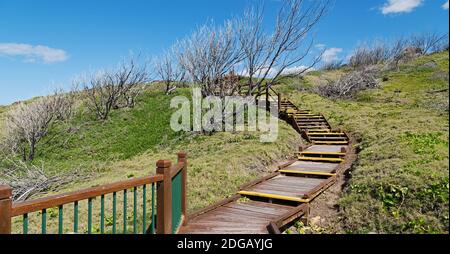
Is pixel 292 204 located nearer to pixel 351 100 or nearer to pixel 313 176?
pixel 313 176

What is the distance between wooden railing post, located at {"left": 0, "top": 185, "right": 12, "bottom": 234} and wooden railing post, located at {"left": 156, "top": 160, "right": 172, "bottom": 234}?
6.38 feet

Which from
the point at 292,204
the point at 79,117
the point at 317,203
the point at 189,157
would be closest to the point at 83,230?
the point at 292,204

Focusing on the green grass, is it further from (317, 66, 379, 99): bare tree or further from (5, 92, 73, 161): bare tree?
(317, 66, 379, 99): bare tree

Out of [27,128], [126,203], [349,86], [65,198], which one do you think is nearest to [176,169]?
[126,203]

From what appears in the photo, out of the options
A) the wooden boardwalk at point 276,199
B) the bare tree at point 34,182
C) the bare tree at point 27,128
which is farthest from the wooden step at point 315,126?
the bare tree at point 27,128

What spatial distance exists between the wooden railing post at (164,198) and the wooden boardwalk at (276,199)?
36.8 inches

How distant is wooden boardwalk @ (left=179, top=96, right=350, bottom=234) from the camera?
5.35 metres

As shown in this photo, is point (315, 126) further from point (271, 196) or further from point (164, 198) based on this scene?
point (164, 198)

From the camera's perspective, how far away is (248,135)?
13125 millimetres

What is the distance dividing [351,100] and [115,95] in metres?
16.8

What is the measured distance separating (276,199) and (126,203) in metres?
3.85

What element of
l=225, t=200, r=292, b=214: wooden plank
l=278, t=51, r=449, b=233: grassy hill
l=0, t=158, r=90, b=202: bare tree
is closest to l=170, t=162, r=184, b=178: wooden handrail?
l=225, t=200, r=292, b=214: wooden plank

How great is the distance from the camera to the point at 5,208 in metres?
2.15
